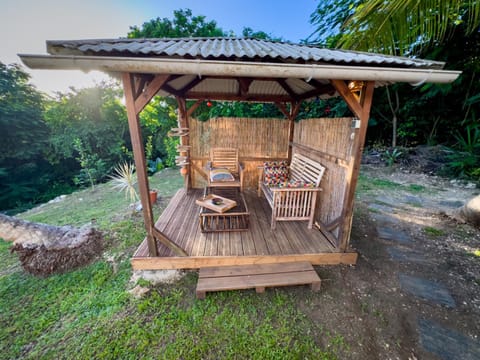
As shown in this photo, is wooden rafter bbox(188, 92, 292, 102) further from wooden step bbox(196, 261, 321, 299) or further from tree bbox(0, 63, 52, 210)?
tree bbox(0, 63, 52, 210)

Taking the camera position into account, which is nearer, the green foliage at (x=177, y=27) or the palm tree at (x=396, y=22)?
the palm tree at (x=396, y=22)

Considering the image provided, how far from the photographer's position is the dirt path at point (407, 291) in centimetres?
162

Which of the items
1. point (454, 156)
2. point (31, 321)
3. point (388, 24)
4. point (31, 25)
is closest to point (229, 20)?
point (31, 25)

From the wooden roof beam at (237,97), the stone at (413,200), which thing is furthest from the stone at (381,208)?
the wooden roof beam at (237,97)

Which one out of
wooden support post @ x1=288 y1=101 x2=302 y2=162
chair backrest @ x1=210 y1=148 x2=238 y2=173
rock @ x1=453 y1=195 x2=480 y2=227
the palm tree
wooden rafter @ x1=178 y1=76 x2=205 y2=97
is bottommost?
rock @ x1=453 y1=195 x2=480 y2=227

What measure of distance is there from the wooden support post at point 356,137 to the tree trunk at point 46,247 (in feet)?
11.5

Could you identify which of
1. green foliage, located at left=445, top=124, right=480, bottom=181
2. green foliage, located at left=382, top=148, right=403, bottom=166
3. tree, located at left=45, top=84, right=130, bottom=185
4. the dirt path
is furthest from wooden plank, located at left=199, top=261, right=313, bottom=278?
tree, located at left=45, top=84, right=130, bottom=185

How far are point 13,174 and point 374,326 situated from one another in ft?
43.0

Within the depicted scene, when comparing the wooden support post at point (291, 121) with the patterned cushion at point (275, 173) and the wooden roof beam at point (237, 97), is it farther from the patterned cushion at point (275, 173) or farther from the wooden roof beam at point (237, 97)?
the patterned cushion at point (275, 173)

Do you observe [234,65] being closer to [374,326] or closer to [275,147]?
[374,326]

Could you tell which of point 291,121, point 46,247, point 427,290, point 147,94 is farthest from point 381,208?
point 46,247

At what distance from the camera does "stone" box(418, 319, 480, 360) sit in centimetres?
154

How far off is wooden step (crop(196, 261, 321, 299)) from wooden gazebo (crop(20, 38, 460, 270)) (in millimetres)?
130

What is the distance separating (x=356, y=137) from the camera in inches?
84.9
